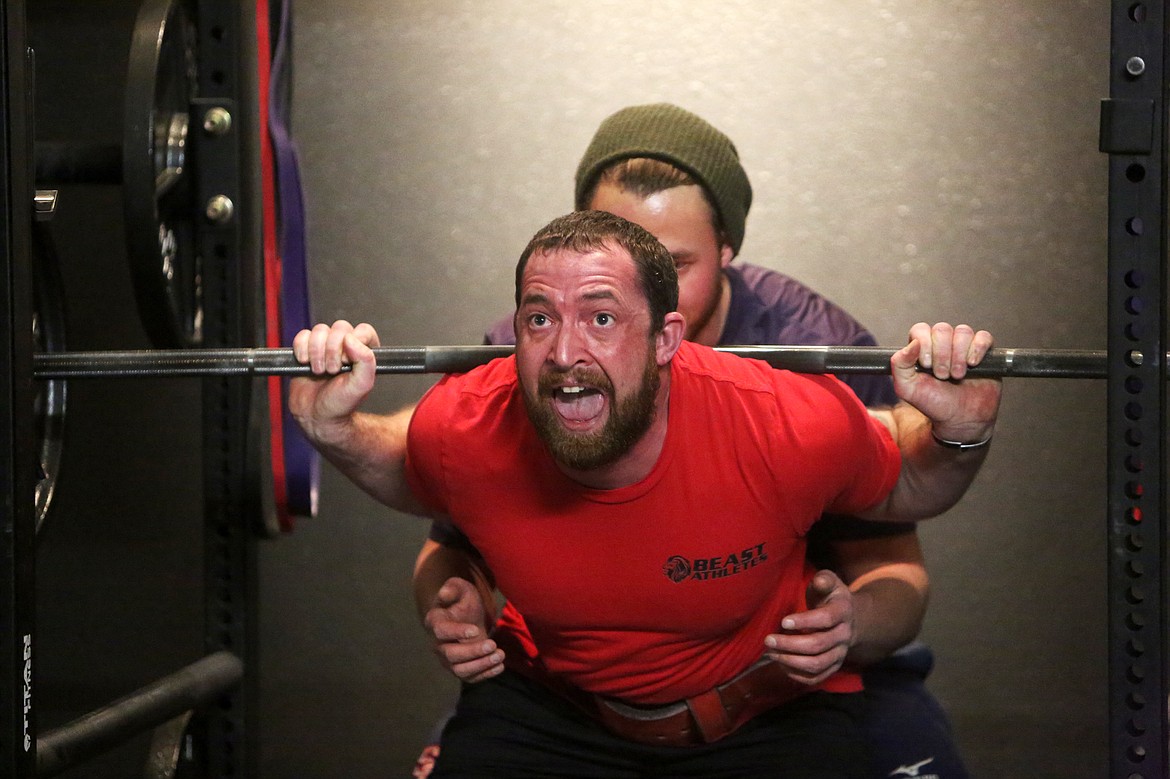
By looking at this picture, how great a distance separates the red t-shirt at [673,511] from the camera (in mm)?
1598

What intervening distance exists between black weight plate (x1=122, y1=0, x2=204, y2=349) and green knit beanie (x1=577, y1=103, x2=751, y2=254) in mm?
661

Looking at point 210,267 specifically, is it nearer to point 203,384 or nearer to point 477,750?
point 203,384

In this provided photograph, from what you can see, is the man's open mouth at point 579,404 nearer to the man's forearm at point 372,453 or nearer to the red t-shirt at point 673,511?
the red t-shirt at point 673,511

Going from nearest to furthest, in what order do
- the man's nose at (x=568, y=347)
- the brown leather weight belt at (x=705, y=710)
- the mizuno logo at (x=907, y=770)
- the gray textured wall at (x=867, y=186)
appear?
1. the man's nose at (x=568, y=347)
2. the brown leather weight belt at (x=705, y=710)
3. the mizuno logo at (x=907, y=770)
4. the gray textured wall at (x=867, y=186)

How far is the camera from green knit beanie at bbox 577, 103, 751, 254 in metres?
1.95

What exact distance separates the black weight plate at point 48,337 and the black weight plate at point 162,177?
0.18 m

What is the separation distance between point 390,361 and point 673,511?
0.41 m

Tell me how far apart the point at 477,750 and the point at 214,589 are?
67 centimetres

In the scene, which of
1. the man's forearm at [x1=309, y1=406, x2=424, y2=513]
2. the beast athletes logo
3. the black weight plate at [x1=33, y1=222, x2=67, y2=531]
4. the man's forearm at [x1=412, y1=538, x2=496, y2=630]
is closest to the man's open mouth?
the beast athletes logo

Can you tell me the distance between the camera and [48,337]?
208 centimetres

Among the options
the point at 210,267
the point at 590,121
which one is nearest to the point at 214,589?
the point at 210,267

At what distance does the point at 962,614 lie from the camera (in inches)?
105

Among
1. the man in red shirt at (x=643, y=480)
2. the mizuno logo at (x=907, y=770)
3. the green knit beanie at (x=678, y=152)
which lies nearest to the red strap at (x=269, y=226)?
the man in red shirt at (x=643, y=480)

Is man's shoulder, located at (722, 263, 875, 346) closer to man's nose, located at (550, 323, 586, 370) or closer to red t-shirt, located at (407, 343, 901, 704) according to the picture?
red t-shirt, located at (407, 343, 901, 704)
